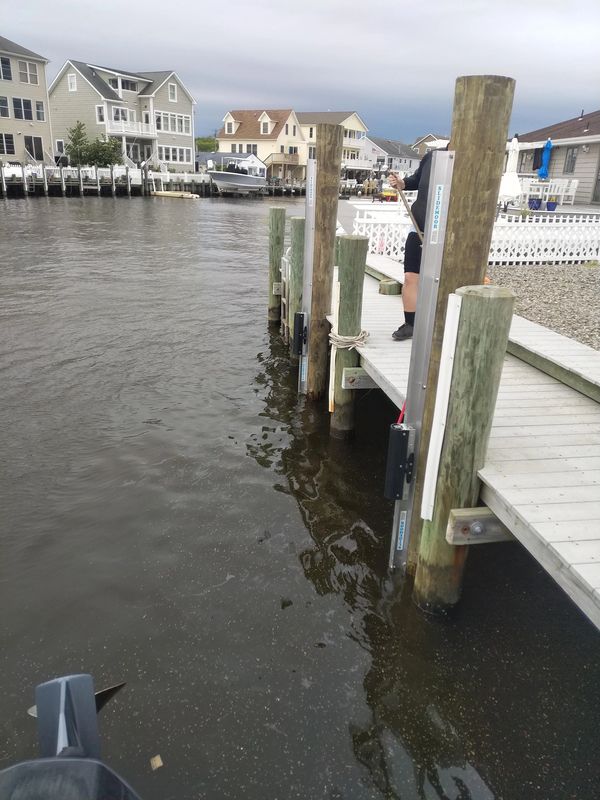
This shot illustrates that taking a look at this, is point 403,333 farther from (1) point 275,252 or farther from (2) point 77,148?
(2) point 77,148

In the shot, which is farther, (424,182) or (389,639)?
(424,182)

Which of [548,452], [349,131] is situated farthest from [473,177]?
[349,131]

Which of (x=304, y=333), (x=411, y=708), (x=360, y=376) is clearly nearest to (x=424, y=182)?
(x=360, y=376)

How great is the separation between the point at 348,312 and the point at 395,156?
302 ft

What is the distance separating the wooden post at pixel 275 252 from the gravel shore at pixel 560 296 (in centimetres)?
418

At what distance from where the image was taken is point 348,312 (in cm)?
602

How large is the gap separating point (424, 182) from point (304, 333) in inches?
101

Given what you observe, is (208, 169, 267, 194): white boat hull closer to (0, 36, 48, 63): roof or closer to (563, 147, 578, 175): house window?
(0, 36, 48, 63): roof

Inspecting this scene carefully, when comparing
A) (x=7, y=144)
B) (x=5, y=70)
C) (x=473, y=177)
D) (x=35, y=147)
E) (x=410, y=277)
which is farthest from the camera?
(x=35, y=147)

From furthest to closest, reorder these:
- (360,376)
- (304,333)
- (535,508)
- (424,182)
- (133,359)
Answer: (133,359), (304,333), (360,376), (424,182), (535,508)

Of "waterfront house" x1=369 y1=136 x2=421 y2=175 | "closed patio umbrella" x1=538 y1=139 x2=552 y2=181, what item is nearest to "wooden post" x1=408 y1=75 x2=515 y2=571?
"closed patio umbrella" x1=538 y1=139 x2=552 y2=181

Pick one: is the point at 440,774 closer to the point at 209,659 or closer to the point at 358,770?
the point at 358,770

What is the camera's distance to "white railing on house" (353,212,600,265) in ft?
44.1

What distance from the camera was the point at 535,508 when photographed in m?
3.16
